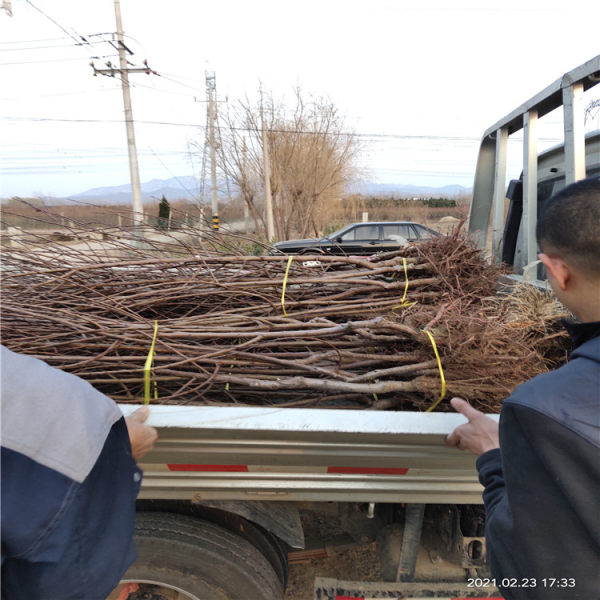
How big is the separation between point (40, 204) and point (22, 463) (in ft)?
7.96

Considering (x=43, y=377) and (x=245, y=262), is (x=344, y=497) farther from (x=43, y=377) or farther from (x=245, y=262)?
(x=245, y=262)

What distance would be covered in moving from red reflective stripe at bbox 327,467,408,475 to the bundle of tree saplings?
26 cm

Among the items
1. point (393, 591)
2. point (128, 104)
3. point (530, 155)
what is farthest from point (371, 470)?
point (128, 104)

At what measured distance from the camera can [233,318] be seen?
1975 millimetres

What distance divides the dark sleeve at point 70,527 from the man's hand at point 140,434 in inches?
6.1

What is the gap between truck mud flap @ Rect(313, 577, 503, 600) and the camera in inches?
63.8

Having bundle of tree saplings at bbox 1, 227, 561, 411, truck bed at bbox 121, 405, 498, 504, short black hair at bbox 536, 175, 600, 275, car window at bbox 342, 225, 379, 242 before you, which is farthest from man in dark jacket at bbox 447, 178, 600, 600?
car window at bbox 342, 225, 379, 242

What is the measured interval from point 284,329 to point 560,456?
130 cm

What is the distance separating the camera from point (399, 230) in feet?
34.7

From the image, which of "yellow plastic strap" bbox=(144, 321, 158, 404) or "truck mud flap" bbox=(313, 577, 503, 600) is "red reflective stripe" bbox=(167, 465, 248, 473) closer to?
"yellow plastic strap" bbox=(144, 321, 158, 404)

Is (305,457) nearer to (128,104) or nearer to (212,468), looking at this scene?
(212,468)

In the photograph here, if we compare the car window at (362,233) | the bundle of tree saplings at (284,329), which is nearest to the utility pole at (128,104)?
the car window at (362,233)

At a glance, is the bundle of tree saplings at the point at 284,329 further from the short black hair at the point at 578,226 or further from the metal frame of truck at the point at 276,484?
the short black hair at the point at 578,226

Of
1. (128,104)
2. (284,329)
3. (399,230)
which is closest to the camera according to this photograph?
(284,329)
